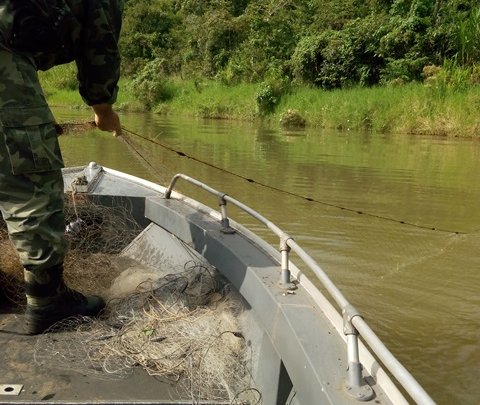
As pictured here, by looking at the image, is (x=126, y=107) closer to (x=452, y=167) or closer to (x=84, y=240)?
(x=452, y=167)

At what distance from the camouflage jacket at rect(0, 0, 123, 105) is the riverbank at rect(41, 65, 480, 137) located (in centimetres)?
1321

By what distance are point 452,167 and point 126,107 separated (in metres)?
18.9

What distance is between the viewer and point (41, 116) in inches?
74.1

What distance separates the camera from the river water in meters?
3.23

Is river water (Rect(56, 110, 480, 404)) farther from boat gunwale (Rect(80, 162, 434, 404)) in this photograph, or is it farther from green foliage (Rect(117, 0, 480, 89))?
green foliage (Rect(117, 0, 480, 89))

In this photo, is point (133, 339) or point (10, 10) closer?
point (10, 10)

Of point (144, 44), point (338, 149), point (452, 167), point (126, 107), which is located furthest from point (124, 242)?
point (144, 44)

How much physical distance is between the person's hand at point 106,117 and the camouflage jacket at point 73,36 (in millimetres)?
45

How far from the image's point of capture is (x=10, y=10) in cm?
179

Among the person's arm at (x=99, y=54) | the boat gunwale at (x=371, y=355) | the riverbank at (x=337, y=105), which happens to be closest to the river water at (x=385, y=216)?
the person's arm at (x=99, y=54)

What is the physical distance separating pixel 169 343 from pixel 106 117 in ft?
3.12

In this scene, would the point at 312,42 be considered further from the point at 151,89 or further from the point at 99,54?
the point at 99,54

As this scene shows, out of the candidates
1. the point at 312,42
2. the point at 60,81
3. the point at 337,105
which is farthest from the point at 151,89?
A: the point at 337,105

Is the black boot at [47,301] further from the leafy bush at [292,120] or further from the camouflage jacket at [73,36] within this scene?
the leafy bush at [292,120]
